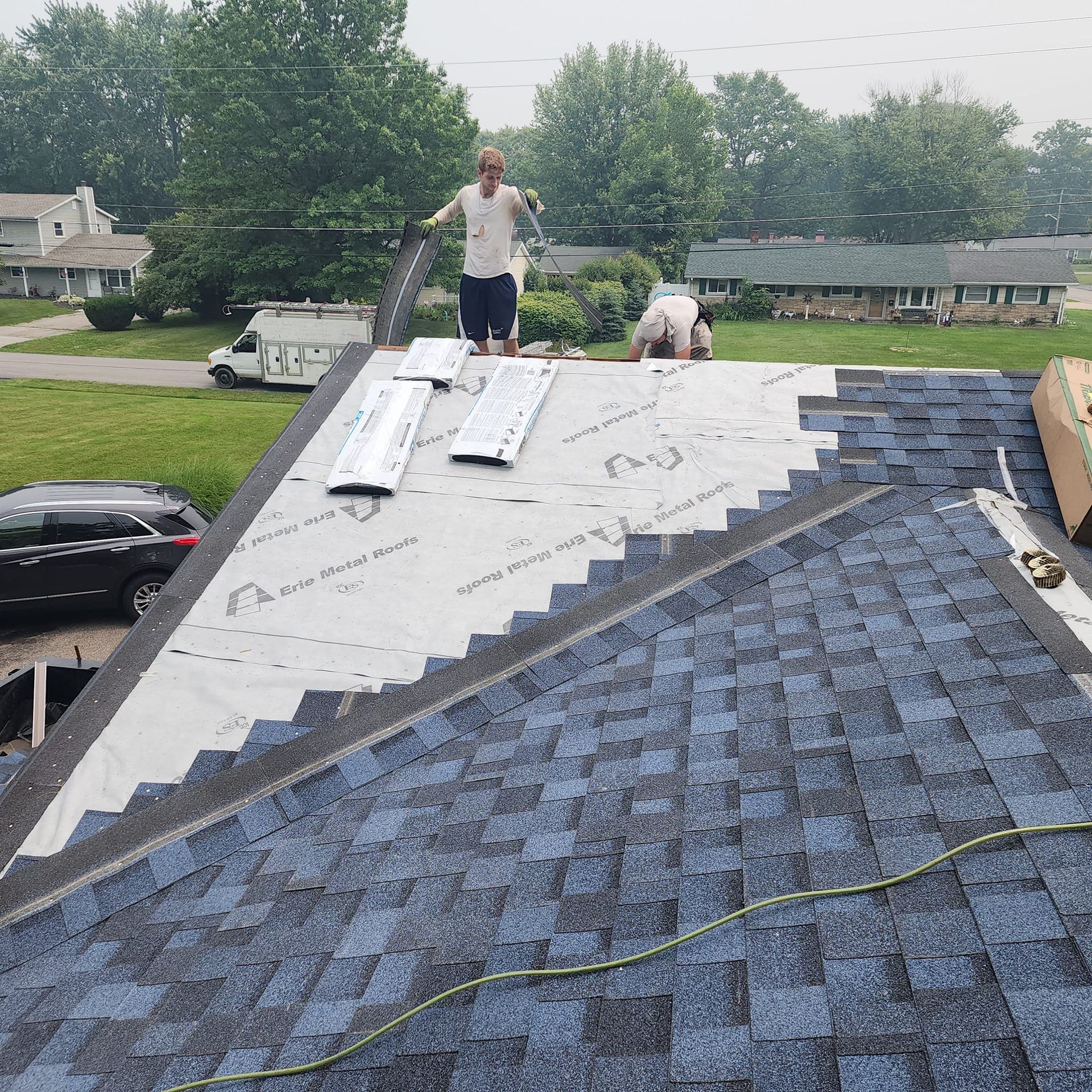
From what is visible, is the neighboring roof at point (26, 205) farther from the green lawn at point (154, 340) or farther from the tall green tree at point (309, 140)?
the tall green tree at point (309, 140)

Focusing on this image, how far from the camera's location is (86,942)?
360cm

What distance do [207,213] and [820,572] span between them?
47.6 m

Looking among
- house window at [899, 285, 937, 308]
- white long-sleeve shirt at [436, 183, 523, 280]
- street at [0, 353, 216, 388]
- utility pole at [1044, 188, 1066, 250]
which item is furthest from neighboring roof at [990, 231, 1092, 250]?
white long-sleeve shirt at [436, 183, 523, 280]

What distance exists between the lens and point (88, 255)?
5734 centimetres

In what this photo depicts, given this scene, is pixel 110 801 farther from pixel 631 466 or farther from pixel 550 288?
pixel 550 288

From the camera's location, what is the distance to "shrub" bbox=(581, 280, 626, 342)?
44.8 metres

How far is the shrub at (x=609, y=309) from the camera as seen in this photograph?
44750mm

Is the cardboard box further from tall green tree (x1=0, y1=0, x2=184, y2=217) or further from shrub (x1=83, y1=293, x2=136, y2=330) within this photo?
tall green tree (x1=0, y1=0, x2=184, y2=217)

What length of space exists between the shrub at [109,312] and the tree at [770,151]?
62.5 metres

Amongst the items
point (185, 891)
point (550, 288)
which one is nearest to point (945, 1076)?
point (185, 891)

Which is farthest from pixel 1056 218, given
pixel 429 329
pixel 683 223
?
pixel 429 329

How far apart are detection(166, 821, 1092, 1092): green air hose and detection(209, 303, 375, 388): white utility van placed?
29095mm

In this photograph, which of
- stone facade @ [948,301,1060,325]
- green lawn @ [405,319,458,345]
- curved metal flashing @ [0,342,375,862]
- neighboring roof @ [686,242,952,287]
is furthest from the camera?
neighboring roof @ [686,242,952,287]

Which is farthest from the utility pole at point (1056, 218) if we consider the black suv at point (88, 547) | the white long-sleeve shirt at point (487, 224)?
the black suv at point (88, 547)
